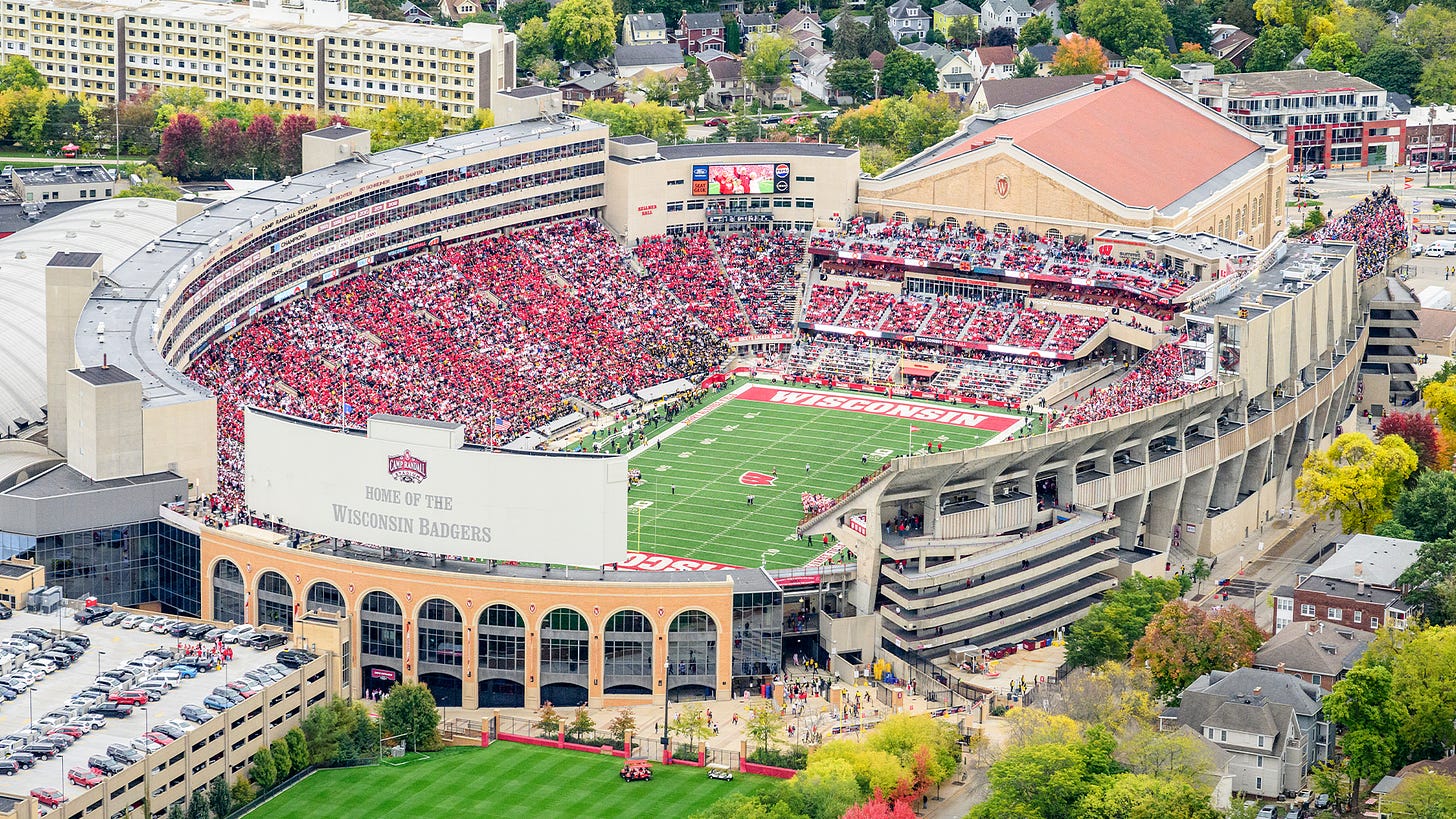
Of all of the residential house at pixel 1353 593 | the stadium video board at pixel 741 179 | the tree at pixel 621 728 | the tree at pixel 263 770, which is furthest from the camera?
the stadium video board at pixel 741 179

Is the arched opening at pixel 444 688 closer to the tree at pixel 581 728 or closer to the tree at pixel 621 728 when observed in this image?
the tree at pixel 581 728

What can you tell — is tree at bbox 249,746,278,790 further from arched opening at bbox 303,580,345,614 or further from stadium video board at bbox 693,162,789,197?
stadium video board at bbox 693,162,789,197

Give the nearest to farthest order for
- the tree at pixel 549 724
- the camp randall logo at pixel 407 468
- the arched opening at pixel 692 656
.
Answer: the tree at pixel 549 724, the camp randall logo at pixel 407 468, the arched opening at pixel 692 656

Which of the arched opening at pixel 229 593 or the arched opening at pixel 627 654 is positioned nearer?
the arched opening at pixel 627 654

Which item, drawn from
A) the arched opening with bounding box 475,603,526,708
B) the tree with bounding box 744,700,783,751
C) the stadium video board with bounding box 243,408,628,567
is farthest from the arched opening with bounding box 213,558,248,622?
the tree with bounding box 744,700,783,751

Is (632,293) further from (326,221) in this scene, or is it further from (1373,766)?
(1373,766)

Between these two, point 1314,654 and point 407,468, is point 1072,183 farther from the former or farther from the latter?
point 407,468

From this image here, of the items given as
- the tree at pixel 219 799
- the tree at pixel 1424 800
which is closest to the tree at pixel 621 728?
the tree at pixel 219 799
